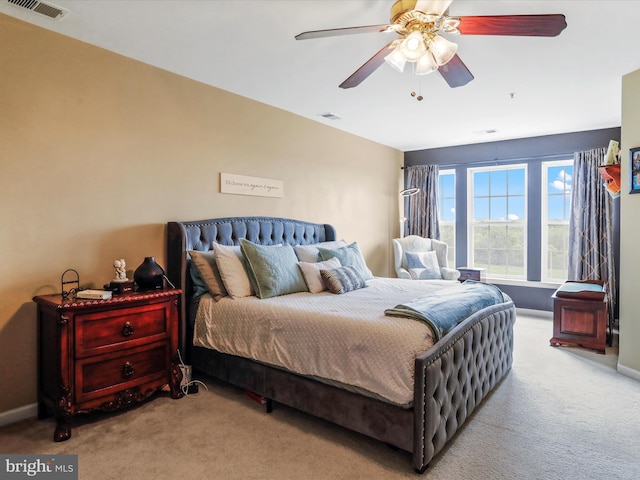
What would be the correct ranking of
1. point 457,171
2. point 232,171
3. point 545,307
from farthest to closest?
point 457,171, point 545,307, point 232,171

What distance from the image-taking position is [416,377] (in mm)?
1940

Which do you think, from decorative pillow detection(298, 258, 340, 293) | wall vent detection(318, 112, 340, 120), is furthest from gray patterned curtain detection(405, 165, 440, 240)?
decorative pillow detection(298, 258, 340, 293)

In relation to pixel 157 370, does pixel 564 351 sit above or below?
below

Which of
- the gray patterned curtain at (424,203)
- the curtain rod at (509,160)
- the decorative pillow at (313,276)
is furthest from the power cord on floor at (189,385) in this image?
the curtain rod at (509,160)

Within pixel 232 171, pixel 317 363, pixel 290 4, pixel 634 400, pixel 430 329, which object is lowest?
pixel 634 400

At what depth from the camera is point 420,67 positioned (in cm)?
224

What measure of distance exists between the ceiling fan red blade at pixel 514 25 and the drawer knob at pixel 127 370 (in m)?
2.89

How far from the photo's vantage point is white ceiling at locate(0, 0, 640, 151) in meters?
2.37

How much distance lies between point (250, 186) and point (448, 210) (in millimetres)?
3807

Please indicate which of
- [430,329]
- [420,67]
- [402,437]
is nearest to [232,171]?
[420,67]

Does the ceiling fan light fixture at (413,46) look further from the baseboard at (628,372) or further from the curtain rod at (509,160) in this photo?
the curtain rod at (509,160)

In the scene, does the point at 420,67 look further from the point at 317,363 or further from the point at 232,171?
the point at 232,171

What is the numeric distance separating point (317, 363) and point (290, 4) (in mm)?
2190

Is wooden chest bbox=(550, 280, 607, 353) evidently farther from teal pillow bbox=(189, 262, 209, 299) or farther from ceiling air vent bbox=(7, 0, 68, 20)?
ceiling air vent bbox=(7, 0, 68, 20)
